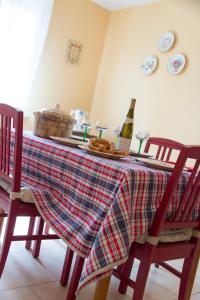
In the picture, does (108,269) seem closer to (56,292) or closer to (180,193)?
(180,193)

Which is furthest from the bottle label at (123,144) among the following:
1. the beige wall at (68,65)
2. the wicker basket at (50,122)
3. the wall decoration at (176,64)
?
the beige wall at (68,65)

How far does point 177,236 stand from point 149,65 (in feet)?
8.47

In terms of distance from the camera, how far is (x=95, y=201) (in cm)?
127

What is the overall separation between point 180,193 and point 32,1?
297 centimetres

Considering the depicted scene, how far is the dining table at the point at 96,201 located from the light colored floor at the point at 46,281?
0.39 m

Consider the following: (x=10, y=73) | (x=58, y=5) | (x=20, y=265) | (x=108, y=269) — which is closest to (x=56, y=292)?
(x=20, y=265)

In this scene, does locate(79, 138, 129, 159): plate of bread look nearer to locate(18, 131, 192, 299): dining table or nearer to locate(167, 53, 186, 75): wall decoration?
locate(18, 131, 192, 299): dining table

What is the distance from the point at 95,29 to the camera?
4156 mm

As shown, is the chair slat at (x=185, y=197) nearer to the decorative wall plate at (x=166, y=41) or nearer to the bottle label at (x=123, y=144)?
the bottle label at (x=123, y=144)

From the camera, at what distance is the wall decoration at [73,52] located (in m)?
3.96

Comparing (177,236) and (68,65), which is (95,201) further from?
(68,65)

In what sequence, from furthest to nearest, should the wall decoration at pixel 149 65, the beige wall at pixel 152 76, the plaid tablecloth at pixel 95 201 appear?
the wall decoration at pixel 149 65 → the beige wall at pixel 152 76 → the plaid tablecloth at pixel 95 201

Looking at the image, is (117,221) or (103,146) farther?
(103,146)

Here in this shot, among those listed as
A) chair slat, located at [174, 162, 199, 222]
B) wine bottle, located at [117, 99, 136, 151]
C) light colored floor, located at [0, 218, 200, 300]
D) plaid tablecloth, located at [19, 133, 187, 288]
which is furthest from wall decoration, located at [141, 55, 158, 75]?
chair slat, located at [174, 162, 199, 222]
